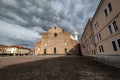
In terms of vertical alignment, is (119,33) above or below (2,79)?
above

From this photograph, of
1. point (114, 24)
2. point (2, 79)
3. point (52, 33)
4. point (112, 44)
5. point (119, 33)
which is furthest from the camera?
point (52, 33)

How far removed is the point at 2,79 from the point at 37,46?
37502mm

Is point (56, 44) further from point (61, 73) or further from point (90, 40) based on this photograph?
point (61, 73)

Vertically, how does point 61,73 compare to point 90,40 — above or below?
below

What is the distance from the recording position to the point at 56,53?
38.0m

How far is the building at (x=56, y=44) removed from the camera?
125ft

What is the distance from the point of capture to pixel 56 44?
38.7m

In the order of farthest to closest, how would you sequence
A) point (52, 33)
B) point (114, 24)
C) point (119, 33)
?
point (52, 33), point (114, 24), point (119, 33)

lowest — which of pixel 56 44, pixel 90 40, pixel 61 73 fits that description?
pixel 61 73

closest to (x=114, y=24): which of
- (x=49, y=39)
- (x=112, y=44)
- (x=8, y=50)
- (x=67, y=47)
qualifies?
(x=112, y=44)

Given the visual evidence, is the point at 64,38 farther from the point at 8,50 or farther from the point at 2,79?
the point at 8,50

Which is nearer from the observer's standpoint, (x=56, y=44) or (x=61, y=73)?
(x=61, y=73)

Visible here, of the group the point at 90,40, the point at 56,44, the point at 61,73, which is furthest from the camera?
the point at 56,44

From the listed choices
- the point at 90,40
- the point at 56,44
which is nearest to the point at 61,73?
the point at 90,40
